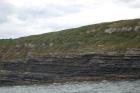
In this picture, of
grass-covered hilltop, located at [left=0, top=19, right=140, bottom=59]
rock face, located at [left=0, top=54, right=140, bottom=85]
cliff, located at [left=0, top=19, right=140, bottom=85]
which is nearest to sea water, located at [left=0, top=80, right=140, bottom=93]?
rock face, located at [left=0, top=54, right=140, bottom=85]

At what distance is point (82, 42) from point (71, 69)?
1879 cm

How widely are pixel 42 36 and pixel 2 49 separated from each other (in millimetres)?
17438

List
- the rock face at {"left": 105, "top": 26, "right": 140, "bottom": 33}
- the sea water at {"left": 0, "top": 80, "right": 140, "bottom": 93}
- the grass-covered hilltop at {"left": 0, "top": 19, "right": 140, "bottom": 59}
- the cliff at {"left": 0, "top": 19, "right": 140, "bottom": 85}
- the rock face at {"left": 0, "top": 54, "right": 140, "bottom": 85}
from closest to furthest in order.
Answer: the sea water at {"left": 0, "top": 80, "right": 140, "bottom": 93}
the rock face at {"left": 0, "top": 54, "right": 140, "bottom": 85}
the cliff at {"left": 0, "top": 19, "right": 140, "bottom": 85}
the grass-covered hilltop at {"left": 0, "top": 19, "right": 140, "bottom": 59}
the rock face at {"left": 105, "top": 26, "right": 140, "bottom": 33}

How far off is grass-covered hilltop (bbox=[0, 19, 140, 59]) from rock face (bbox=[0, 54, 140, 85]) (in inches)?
133

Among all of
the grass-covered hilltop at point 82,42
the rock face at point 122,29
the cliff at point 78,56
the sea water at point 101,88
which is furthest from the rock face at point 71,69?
the rock face at point 122,29

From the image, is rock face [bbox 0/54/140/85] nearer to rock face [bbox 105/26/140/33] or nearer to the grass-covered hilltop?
the grass-covered hilltop

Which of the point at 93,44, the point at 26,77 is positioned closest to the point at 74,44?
the point at 93,44

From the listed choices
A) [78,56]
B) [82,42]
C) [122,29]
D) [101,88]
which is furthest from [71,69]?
[101,88]

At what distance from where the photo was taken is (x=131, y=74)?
102688mm

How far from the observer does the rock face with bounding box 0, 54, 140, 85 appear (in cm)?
10494

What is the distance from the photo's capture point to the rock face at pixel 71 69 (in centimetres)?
10494

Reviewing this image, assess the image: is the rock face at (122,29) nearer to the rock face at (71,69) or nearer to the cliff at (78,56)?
the cliff at (78,56)

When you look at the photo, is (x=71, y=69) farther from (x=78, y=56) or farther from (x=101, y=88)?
(x=101, y=88)

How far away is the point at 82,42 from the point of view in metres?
133
